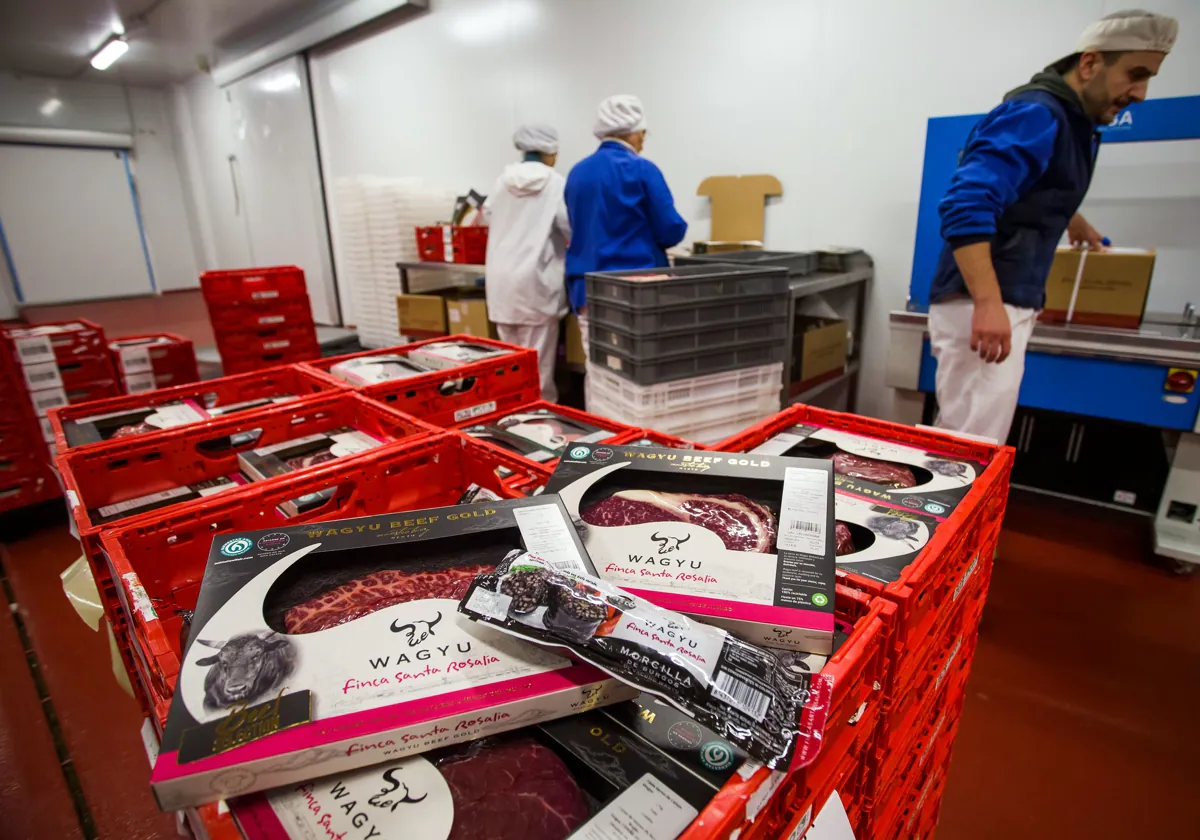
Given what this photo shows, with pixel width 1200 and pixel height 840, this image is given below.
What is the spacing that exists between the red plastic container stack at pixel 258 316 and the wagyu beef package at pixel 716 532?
3.46m

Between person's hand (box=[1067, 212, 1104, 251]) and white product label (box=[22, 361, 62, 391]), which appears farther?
white product label (box=[22, 361, 62, 391])

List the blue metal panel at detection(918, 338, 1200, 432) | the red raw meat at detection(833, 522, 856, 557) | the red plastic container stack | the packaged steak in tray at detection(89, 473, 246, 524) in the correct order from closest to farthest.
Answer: the red raw meat at detection(833, 522, 856, 557) < the packaged steak in tray at detection(89, 473, 246, 524) < the blue metal panel at detection(918, 338, 1200, 432) < the red plastic container stack

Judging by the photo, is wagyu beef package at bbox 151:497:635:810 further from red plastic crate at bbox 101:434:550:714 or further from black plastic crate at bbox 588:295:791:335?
black plastic crate at bbox 588:295:791:335

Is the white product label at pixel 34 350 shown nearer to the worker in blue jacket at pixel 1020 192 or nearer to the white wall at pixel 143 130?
the worker in blue jacket at pixel 1020 192

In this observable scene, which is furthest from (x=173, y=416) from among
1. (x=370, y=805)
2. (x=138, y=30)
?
(x=138, y=30)

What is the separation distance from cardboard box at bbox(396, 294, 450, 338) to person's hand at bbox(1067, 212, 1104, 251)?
3.05 meters

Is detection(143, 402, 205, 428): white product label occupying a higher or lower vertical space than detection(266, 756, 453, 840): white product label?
higher

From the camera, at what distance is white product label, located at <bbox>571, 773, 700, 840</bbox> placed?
1.33 feet

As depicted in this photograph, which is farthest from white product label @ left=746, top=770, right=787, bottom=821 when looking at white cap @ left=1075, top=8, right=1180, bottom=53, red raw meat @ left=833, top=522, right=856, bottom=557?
white cap @ left=1075, top=8, right=1180, bottom=53

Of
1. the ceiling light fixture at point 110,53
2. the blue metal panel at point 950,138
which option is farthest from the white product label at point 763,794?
the ceiling light fixture at point 110,53

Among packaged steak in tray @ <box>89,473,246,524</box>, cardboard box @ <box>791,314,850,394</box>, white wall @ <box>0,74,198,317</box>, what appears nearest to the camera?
packaged steak in tray @ <box>89,473,246,524</box>

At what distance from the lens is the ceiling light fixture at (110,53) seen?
5734 millimetres

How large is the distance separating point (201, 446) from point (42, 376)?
204cm

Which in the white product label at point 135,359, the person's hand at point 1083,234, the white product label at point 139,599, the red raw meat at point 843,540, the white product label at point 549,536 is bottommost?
the white product label at point 135,359
